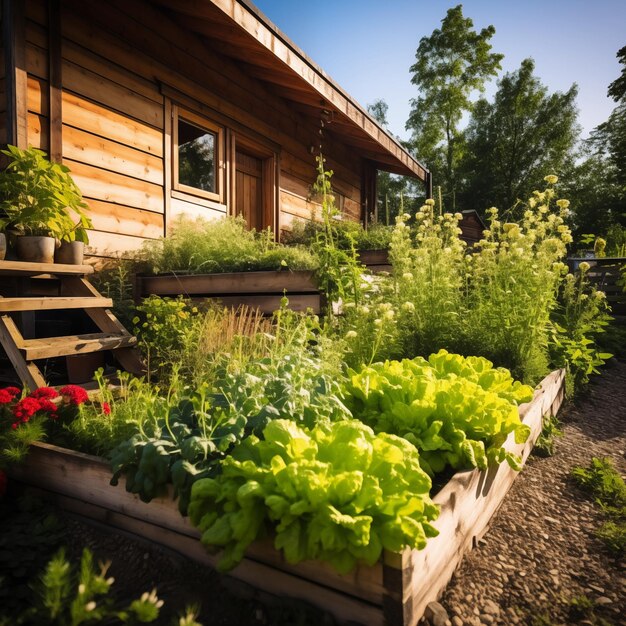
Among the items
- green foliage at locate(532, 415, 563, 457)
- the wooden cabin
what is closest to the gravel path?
green foliage at locate(532, 415, 563, 457)

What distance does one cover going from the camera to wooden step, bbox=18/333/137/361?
2.61 meters

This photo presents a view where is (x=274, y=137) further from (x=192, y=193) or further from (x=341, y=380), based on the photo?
(x=341, y=380)

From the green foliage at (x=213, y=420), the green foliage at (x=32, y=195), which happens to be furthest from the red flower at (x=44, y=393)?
the green foliage at (x=32, y=195)

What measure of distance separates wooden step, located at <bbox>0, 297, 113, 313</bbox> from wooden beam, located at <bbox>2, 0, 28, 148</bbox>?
1422mm

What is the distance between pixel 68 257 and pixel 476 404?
3.13m

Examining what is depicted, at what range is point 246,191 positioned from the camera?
6633 millimetres

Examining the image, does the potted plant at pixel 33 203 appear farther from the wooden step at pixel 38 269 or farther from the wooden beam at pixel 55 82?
the wooden beam at pixel 55 82

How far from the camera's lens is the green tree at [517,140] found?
24484mm

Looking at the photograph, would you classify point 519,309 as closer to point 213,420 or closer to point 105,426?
point 213,420

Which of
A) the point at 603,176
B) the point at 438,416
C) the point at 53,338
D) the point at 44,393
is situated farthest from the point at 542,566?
the point at 603,176

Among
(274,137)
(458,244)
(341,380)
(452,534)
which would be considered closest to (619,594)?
(452,534)

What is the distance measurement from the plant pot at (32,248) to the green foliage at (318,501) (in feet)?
8.44

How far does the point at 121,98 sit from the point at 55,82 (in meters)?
0.73

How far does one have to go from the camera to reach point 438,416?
6.11 ft
